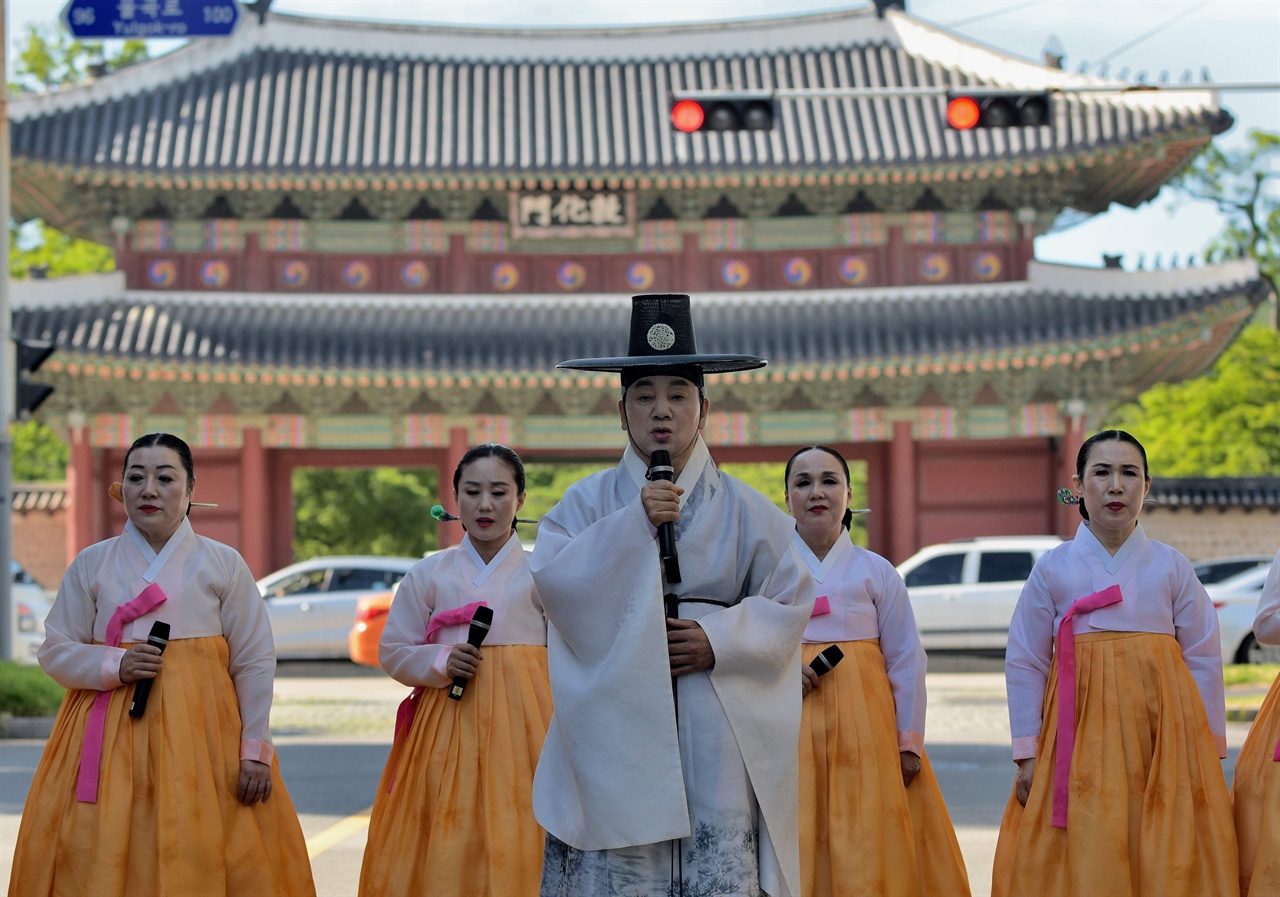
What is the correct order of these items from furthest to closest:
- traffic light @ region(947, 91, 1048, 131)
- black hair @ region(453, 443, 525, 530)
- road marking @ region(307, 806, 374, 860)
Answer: traffic light @ region(947, 91, 1048, 131) → road marking @ region(307, 806, 374, 860) → black hair @ region(453, 443, 525, 530)

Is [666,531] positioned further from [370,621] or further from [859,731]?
[370,621]

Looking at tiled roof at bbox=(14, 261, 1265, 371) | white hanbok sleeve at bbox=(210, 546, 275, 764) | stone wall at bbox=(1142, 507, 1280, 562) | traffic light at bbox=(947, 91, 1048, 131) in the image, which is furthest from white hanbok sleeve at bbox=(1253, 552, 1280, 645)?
stone wall at bbox=(1142, 507, 1280, 562)

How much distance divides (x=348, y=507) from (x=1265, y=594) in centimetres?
2724

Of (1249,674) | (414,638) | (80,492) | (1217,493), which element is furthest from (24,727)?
(1217,493)

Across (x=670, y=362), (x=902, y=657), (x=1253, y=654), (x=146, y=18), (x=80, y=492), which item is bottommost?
(x=1253, y=654)

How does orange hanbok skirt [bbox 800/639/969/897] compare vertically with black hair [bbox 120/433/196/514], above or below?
below

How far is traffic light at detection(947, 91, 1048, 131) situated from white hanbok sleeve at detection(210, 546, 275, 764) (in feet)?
26.4

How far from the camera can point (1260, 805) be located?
15.6ft

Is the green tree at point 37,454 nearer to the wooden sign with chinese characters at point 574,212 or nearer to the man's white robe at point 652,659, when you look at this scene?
the wooden sign with chinese characters at point 574,212

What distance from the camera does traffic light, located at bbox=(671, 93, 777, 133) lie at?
1172cm

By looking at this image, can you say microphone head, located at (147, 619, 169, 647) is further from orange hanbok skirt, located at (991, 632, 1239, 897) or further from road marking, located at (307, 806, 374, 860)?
orange hanbok skirt, located at (991, 632, 1239, 897)

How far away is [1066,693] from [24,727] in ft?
28.2

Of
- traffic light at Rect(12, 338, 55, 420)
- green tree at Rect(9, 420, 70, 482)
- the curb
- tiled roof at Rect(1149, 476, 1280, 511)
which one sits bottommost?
the curb

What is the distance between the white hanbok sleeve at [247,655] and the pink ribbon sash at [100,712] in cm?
22
